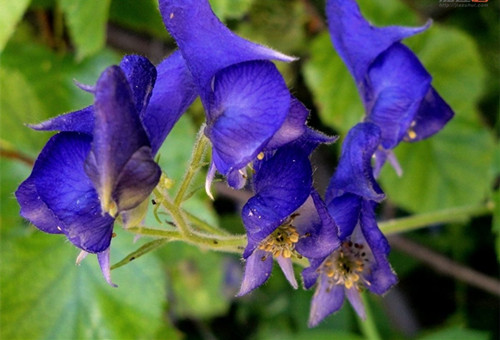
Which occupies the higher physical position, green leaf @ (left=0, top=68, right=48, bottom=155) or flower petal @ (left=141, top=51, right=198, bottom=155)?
flower petal @ (left=141, top=51, right=198, bottom=155)

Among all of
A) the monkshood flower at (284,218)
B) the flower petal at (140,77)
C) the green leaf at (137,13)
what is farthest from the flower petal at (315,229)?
the green leaf at (137,13)

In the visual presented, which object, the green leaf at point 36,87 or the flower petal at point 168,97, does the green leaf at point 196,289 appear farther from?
the flower petal at point 168,97

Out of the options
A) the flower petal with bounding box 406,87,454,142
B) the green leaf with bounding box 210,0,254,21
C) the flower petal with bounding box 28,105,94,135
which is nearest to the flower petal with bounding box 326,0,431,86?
the flower petal with bounding box 406,87,454,142

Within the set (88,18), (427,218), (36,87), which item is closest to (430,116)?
(427,218)

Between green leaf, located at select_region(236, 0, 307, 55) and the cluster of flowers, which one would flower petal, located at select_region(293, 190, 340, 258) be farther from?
green leaf, located at select_region(236, 0, 307, 55)

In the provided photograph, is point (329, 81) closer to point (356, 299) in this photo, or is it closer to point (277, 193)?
point (356, 299)

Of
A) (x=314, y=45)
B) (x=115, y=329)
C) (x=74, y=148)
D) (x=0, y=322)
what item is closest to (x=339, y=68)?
(x=314, y=45)

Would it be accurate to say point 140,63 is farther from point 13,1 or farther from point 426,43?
point 426,43
